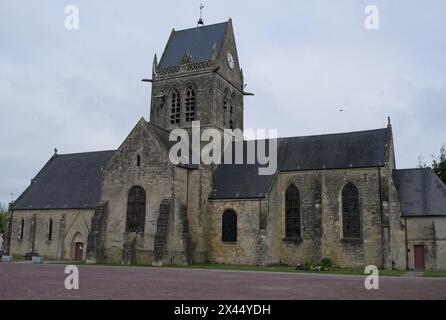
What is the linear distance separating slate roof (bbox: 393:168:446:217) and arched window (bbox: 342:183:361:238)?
3.10 m

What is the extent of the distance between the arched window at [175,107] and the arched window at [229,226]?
10.2 metres

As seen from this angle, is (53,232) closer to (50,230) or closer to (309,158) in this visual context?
(50,230)

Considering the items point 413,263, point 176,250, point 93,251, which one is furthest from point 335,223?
point 93,251

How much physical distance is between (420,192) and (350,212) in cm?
507

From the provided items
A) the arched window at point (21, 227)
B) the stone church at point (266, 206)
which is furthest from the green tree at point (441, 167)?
the arched window at point (21, 227)

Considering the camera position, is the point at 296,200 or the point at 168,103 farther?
the point at 168,103

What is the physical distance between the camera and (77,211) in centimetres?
4116

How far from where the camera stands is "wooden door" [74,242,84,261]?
40219mm

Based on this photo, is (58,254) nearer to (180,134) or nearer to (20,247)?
(20,247)

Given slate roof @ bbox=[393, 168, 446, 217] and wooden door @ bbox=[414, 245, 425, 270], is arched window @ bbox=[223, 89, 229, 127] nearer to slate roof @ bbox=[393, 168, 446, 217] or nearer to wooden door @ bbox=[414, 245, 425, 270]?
slate roof @ bbox=[393, 168, 446, 217]

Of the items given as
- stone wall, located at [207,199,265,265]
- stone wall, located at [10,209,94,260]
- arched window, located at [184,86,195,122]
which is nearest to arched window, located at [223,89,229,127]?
arched window, located at [184,86,195,122]

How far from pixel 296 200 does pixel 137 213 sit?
1179 cm

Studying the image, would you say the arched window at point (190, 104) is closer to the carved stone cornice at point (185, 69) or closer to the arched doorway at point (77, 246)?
the carved stone cornice at point (185, 69)

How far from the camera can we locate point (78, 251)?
40.5 meters
